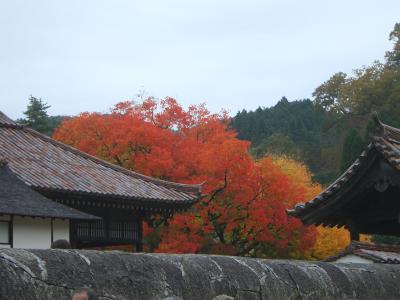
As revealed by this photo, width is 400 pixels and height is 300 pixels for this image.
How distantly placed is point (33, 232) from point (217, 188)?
17.1 meters

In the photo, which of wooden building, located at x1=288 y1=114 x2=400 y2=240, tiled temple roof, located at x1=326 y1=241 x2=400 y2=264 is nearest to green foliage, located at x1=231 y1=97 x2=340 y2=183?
tiled temple roof, located at x1=326 y1=241 x2=400 y2=264

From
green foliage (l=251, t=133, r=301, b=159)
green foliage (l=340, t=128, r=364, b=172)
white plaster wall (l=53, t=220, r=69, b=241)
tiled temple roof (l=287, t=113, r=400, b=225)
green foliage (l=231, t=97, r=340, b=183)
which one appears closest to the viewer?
tiled temple roof (l=287, t=113, r=400, b=225)

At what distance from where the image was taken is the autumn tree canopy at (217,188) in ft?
104

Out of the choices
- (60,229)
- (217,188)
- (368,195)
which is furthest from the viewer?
(217,188)

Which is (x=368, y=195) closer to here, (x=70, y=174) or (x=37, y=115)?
(x=70, y=174)

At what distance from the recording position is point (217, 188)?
3238 centimetres

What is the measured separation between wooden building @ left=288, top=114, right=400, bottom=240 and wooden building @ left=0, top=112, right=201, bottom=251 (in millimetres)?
7136

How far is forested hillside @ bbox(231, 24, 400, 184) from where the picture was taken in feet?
178

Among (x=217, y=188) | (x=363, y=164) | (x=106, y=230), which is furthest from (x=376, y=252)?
(x=217, y=188)

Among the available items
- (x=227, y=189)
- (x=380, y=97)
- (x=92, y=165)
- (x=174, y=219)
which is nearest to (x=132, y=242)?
(x=92, y=165)

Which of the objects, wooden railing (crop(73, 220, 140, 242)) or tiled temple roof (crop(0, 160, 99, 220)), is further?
wooden railing (crop(73, 220, 140, 242))

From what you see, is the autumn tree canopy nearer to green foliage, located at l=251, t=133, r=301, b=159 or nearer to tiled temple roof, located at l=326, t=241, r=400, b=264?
tiled temple roof, located at l=326, t=241, r=400, b=264

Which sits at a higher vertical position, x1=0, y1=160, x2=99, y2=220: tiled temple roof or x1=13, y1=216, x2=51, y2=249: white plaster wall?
x1=0, y1=160, x2=99, y2=220: tiled temple roof

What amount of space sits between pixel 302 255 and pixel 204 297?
3042 centimetres
